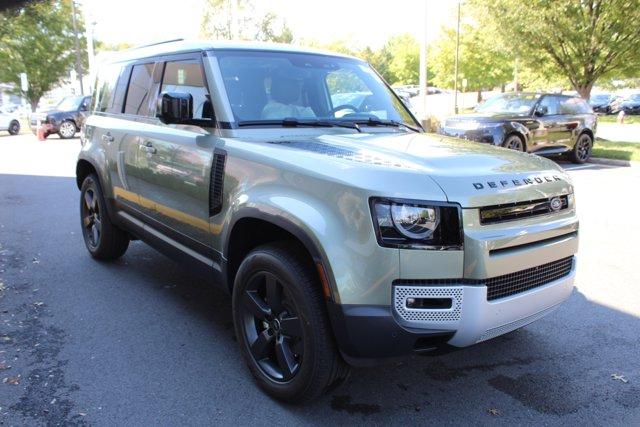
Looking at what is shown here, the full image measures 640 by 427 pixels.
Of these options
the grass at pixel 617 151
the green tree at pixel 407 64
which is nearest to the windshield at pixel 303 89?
the grass at pixel 617 151

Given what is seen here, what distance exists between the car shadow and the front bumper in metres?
0.57

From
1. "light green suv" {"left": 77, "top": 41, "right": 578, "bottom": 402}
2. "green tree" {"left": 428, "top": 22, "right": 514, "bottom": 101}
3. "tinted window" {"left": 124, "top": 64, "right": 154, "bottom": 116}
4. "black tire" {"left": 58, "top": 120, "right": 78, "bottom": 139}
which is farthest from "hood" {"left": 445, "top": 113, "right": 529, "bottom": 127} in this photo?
"green tree" {"left": 428, "top": 22, "right": 514, "bottom": 101}

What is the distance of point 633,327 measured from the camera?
4.16 metres

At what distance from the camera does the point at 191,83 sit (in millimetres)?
3908

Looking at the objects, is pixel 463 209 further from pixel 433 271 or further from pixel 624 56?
pixel 624 56

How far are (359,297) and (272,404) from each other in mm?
982

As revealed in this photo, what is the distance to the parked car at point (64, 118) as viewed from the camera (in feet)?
71.1

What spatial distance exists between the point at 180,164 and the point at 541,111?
1206 centimetres

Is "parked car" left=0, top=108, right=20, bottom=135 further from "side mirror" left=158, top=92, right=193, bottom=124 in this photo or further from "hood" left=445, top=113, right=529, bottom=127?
"side mirror" left=158, top=92, right=193, bottom=124

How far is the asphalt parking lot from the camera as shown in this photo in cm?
302

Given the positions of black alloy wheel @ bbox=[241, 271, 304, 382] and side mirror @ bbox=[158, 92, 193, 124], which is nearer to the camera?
black alloy wheel @ bbox=[241, 271, 304, 382]

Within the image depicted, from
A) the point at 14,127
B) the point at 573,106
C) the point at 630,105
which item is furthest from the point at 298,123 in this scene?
the point at 630,105

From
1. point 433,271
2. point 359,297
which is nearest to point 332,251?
point 359,297

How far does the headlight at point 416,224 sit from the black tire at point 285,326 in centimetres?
51
